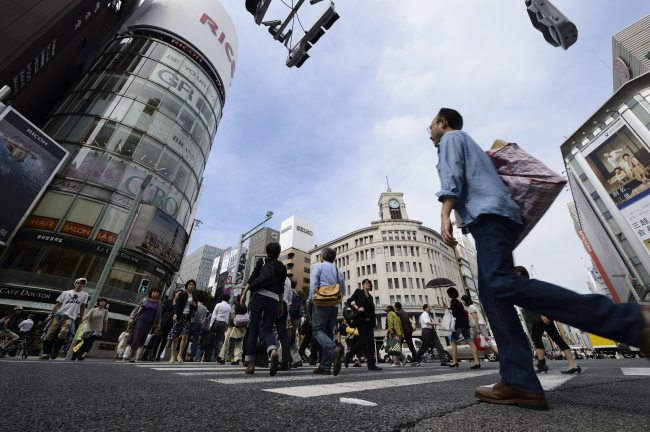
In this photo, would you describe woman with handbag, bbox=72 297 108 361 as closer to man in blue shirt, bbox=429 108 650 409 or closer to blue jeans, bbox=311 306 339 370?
blue jeans, bbox=311 306 339 370

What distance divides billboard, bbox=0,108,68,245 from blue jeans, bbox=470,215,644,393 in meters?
21.5

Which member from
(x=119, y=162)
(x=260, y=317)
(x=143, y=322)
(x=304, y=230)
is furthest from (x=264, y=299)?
(x=304, y=230)

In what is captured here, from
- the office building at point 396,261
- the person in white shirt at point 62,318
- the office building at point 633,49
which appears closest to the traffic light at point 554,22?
the person in white shirt at point 62,318

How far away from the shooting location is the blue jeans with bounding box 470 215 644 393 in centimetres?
127

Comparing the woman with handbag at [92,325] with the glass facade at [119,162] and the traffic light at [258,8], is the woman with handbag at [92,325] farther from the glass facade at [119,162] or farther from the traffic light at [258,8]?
the glass facade at [119,162]

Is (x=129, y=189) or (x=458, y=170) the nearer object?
(x=458, y=170)

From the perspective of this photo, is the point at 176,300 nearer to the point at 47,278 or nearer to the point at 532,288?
the point at 532,288

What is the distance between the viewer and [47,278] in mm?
16891

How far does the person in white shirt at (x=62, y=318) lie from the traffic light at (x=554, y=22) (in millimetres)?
12048

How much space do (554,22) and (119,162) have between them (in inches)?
946

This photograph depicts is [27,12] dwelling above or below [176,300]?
above

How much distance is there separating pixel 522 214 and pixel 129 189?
2385cm

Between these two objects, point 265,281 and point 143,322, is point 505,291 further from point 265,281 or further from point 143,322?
point 143,322

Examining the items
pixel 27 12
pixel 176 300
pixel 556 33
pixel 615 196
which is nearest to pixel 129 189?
pixel 27 12
